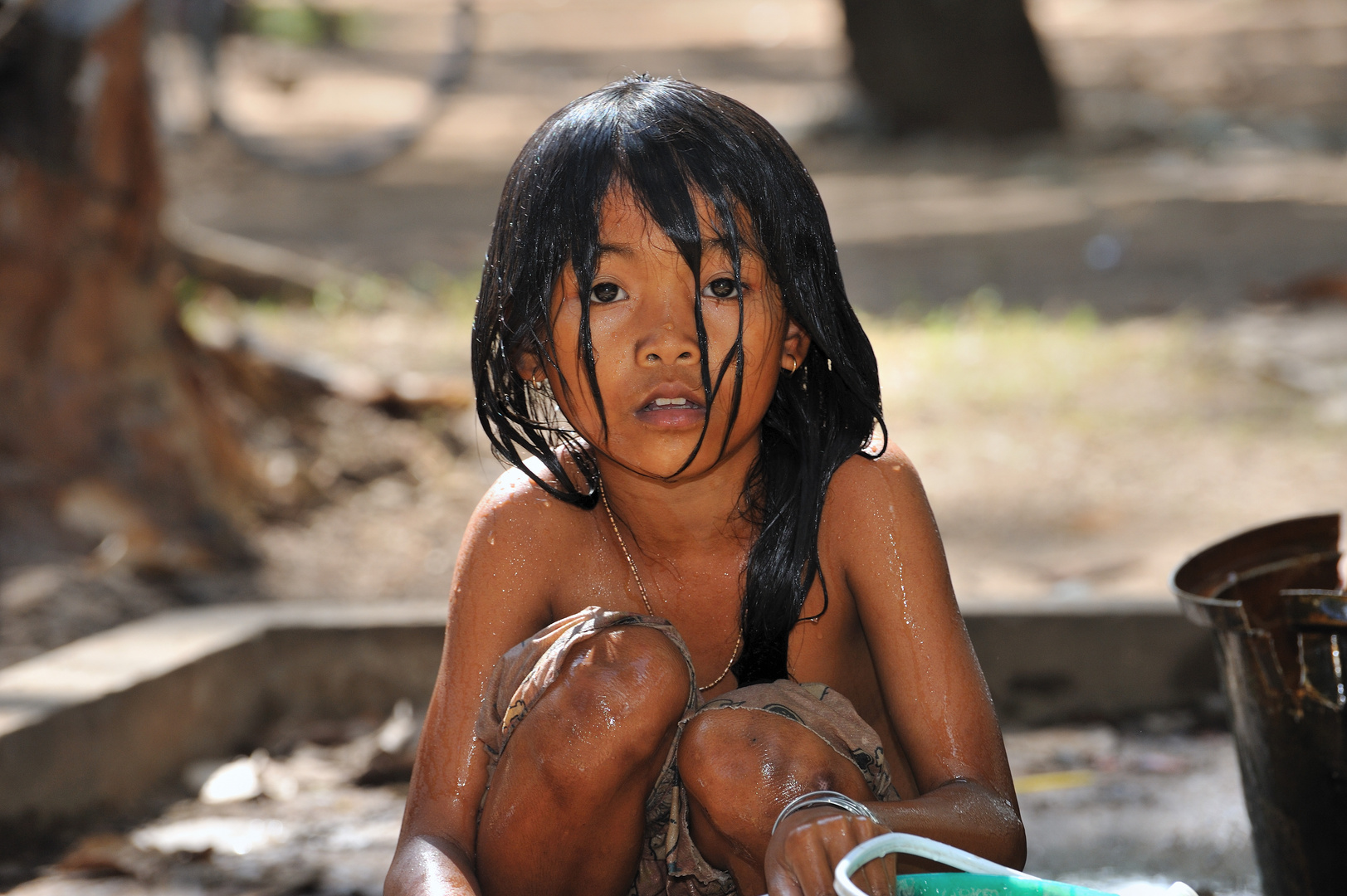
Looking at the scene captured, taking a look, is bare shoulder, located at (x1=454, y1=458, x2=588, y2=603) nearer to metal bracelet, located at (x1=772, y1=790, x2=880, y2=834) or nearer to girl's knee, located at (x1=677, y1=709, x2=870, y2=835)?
girl's knee, located at (x1=677, y1=709, x2=870, y2=835)

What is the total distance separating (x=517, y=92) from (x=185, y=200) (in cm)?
522

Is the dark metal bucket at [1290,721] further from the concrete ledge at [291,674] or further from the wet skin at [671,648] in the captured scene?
the concrete ledge at [291,674]

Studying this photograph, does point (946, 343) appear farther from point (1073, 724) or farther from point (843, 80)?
point (843, 80)

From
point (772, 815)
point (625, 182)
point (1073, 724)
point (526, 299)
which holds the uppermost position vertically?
point (625, 182)

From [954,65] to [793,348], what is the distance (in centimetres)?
938

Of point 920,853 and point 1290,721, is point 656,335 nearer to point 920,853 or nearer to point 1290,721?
point 920,853

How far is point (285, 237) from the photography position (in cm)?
827

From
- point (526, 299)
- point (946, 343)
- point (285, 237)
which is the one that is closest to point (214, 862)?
point (526, 299)

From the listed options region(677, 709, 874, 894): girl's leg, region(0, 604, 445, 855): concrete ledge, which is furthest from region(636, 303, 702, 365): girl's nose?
region(0, 604, 445, 855): concrete ledge

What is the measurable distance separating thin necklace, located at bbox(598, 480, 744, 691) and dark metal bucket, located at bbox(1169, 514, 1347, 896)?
0.56m

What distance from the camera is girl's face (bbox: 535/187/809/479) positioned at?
1.71m

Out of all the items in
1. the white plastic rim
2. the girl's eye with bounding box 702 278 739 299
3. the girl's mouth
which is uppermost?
the girl's eye with bounding box 702 278 739 299

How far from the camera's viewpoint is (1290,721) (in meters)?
1.85

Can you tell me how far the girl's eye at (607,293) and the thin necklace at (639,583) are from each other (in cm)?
36
